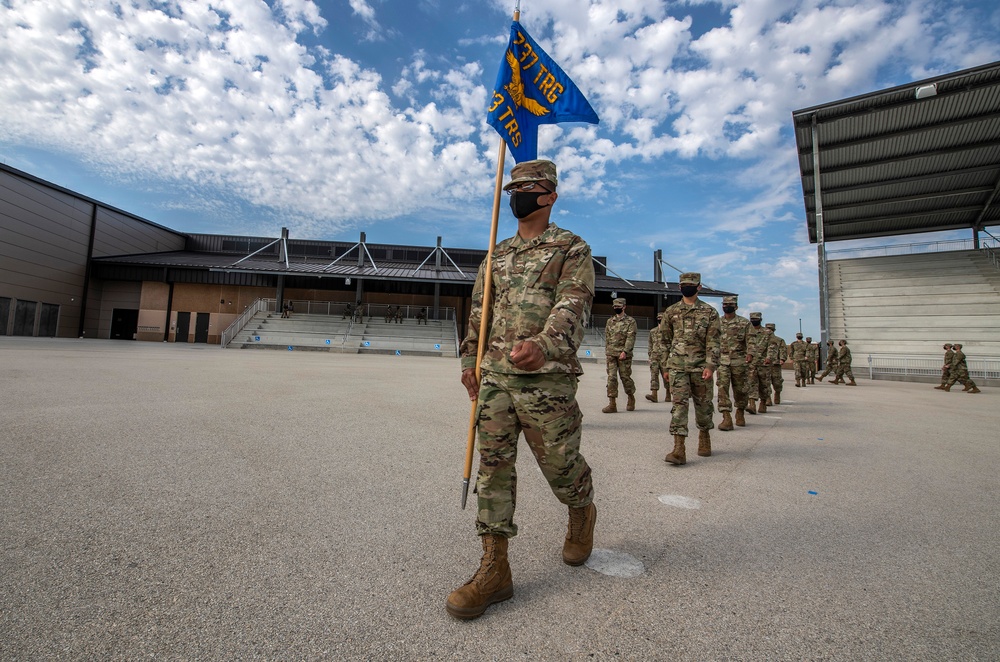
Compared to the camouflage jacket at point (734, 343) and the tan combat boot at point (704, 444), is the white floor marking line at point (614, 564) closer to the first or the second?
the tan combat boot at point (704, 444)

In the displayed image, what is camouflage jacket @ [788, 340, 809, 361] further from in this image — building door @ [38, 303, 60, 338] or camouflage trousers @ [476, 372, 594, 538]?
building door @ [38, 303, 60, 338]

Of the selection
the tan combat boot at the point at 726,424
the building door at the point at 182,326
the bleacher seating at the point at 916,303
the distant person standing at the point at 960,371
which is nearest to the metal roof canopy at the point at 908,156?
the bleacher seating at the point at 916,303

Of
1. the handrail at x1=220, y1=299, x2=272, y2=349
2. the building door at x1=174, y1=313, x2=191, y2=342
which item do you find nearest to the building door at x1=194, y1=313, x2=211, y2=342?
the building door at x1=174, y1=313, x2=191, y2=342

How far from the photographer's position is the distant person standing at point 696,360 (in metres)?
4.86

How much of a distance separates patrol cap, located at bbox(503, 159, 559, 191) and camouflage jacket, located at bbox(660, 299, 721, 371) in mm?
3045

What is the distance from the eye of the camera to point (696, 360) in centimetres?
504

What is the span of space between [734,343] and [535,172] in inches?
237

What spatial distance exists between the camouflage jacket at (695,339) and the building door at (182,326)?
1477 inches

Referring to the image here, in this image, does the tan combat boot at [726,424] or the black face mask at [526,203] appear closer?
the black face mask at [526,203]

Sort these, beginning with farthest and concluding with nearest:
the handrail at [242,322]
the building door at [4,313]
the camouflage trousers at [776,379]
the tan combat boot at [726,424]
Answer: the handrail at [242,322] → the building door at [4,313] → the camouflage trousers at [776,379] → the tan combat boot at [726,424]

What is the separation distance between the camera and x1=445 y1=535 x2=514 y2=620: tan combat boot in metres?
1.83

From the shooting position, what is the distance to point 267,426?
16.9 feet

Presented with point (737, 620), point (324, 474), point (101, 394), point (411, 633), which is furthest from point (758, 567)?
point (101, 394)

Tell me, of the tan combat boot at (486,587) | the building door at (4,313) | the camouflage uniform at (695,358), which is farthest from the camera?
the building door at (4,313)
